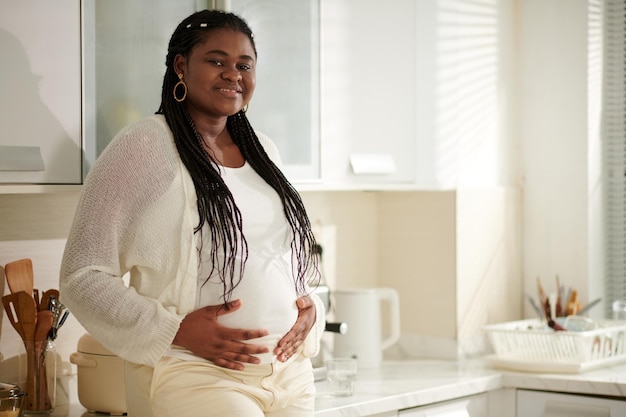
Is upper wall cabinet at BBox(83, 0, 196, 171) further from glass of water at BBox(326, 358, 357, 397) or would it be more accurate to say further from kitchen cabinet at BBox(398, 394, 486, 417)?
kitchen cabinet at BBox(398, 394, 486, 417)

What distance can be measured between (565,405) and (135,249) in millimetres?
1470

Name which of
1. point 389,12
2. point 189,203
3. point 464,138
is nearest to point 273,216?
point 189,203

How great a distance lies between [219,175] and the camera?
190 centimetres

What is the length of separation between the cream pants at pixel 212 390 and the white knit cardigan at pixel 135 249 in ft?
0.17

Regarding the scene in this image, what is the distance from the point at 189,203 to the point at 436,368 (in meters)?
1.39

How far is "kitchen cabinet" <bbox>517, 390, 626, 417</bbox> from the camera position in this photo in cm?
270

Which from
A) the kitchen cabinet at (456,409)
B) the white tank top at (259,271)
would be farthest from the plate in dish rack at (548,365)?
the white tank top at (259,271)

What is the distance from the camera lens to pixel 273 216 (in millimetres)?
1973

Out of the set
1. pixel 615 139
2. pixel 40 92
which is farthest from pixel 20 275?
pixel 615 139

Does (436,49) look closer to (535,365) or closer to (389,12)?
(389,12)

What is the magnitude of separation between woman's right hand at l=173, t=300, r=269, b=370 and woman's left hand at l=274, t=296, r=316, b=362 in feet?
0.24

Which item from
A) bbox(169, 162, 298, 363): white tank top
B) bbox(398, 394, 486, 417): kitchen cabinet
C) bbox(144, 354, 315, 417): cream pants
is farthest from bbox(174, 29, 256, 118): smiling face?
bbox(398, 394, 486, 417): kitchen cabinet

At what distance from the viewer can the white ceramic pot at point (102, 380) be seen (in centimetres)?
227

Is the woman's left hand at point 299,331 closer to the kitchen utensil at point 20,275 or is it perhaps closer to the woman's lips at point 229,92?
the woman's lips at point 229,92
